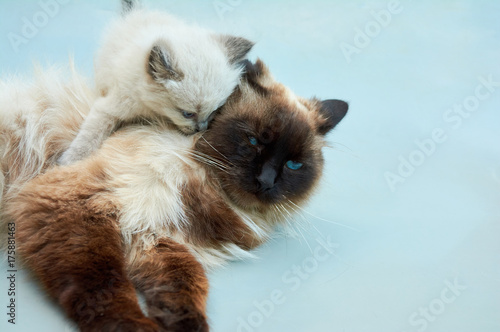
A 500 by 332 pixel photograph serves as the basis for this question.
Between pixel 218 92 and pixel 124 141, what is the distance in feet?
1.24

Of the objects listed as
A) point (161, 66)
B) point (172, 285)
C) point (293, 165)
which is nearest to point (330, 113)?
point (293, 165)

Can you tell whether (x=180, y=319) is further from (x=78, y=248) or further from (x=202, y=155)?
(x=202, y=155)

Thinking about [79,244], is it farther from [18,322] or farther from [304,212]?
[304,212]

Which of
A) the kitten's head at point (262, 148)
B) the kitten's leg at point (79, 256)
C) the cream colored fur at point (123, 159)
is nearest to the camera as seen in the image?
the kitten's leg at point (79, 256)

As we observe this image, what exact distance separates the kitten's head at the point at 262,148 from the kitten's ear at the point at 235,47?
0.10m

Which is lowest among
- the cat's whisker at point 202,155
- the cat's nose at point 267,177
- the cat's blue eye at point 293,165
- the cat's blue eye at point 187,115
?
the cat's whisker at point 202,155

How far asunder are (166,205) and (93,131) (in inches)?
16.5

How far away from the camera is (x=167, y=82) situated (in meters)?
1.83

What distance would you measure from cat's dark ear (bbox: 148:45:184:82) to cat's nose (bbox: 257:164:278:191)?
457mm

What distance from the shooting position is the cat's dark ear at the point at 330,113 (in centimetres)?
200

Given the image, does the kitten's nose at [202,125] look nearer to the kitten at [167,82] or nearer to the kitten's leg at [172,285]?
the kitten at [167,82]

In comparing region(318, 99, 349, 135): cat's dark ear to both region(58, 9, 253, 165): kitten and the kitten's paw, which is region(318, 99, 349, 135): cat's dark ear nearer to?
region(58, 9, 253, 165): kitten

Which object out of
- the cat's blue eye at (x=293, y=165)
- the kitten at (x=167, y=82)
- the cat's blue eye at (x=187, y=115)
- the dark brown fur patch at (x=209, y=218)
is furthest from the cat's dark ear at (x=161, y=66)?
the cat's blue eye at (x=293, y=165)

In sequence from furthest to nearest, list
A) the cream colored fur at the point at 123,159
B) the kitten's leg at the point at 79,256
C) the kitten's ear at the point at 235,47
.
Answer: the kitten's ear at the point at 235,47 → the cream colored fur at the point at 123,159 → the kitten's leg at the point at 79,256
